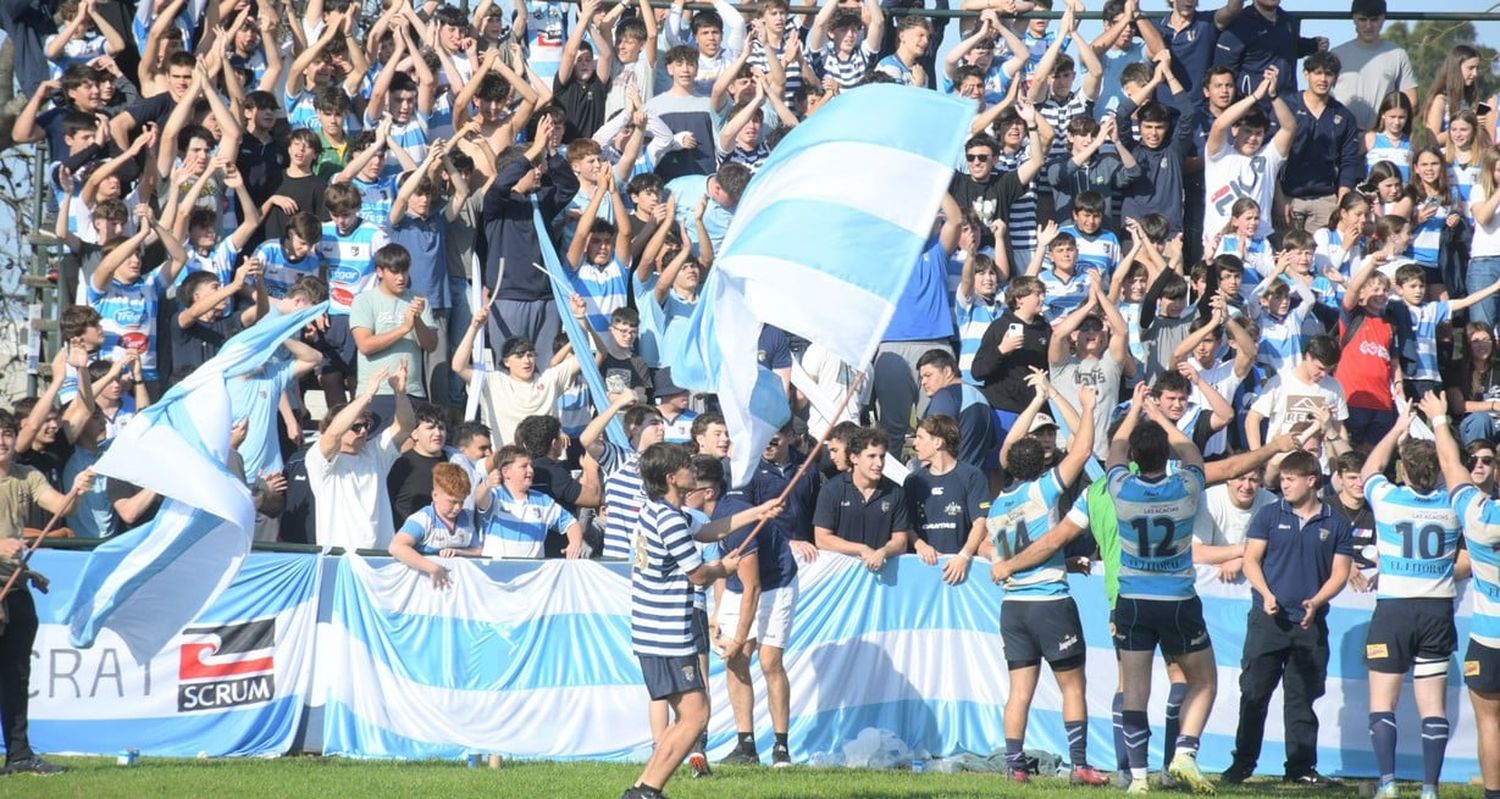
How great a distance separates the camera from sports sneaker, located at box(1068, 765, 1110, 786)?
38.7 feet

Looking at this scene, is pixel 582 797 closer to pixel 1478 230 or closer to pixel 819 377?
pixel 819 377

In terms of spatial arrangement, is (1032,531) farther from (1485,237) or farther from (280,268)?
(1485,237)

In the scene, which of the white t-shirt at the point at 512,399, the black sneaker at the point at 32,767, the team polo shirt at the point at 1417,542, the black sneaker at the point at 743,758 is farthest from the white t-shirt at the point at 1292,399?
the black sneaker at the point at 32,767

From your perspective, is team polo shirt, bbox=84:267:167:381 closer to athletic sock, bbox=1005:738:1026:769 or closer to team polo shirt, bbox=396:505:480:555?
team polo shirt, bbox=396:505:480:555

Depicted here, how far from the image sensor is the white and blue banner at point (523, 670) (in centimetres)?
1294

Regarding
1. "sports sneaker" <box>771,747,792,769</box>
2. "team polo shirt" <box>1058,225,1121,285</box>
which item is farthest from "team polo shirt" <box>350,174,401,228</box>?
"sports sneaker" <box>771,747,792,769</box>

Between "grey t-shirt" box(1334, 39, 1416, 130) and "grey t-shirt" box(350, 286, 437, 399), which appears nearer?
"grey t-shirt" box(350, 286, 437, 399)

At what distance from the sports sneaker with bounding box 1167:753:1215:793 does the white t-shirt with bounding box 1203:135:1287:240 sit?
735cm

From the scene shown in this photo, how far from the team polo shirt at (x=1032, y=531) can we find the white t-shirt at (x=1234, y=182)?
6.39 meters

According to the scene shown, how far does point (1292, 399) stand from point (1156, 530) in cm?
469

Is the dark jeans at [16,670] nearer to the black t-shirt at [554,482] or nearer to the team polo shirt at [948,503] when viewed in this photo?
the black t-shirt at [554,482]

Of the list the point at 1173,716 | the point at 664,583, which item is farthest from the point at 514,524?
the point at 1173,716

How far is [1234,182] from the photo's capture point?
17750 millimetres

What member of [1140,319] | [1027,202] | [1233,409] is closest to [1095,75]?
[1027,202]
